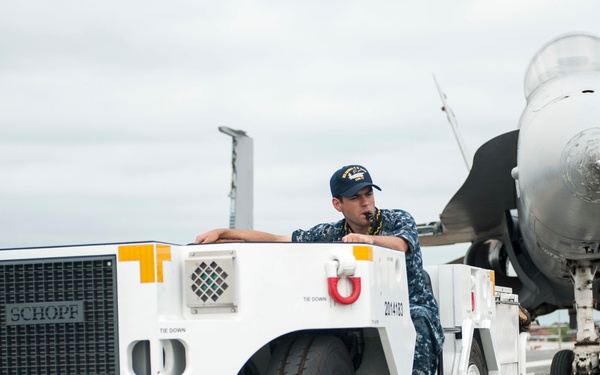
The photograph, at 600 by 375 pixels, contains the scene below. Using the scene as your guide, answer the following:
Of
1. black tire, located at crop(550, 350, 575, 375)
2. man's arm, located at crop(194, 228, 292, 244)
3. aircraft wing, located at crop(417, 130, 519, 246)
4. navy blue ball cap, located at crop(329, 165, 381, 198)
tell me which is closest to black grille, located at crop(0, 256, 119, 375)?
man's arm, located at crop(194, 228, 292, 244)

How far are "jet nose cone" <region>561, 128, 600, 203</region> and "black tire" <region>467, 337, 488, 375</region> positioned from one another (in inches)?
120

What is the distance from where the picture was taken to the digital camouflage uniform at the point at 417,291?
4.71 meters

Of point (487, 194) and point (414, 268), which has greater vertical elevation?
point (487, 194)

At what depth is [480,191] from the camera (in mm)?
13211

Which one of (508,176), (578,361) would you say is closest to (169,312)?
(578,361)

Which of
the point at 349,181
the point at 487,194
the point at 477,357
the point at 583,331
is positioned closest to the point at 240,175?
the point at 487,194

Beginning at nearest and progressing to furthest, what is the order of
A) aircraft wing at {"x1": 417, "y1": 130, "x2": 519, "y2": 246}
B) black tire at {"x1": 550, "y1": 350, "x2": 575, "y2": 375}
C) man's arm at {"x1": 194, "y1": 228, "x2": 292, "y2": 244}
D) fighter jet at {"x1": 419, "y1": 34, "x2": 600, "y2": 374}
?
man's arm at {"x1": 194, "y1": 228, "x2": 292, "y2": 244}
fighter jet at {"x1": 419, "y1": 34, "x2": 600, "y2": 374}
black tire at {"x1": 550, "y1": 350, "x2": 575, "y2": 375}
aircraft wing at {"x1": 417, "y1": 130, "x2": 519, "y2": 246}

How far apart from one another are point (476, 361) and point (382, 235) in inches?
49.0

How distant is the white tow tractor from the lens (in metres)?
3.77

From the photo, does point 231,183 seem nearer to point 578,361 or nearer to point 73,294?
point 578,361

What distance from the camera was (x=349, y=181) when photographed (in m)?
5.05

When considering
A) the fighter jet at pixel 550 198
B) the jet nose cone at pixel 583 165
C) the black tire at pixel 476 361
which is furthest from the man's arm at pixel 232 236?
the fighter jet at pixel 550 198

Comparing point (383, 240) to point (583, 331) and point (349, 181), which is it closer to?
point (349, 181)

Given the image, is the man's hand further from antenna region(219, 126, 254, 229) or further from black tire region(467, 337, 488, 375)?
antenna region(219, 126, 254, 229)
